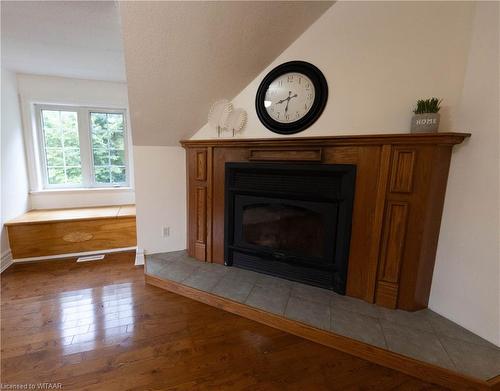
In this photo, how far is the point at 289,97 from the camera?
2072 millimetres

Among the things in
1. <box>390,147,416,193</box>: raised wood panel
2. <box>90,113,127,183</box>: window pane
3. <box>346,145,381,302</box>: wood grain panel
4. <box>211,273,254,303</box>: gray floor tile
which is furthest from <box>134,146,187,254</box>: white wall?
<box>390,147,416,193</box>: raised wood panel

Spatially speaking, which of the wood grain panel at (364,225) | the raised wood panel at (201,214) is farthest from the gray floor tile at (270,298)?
the raised wood panel at (201,214)

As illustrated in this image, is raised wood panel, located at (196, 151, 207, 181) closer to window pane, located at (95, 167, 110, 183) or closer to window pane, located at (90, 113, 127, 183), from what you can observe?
window pane, located at (90, 113, 127, 183)

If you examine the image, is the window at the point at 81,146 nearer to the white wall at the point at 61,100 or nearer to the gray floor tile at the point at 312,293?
the white wall at the point at 61,100

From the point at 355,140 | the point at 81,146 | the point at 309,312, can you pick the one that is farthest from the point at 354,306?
the point at 81,146

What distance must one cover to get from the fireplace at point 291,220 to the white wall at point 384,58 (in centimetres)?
42

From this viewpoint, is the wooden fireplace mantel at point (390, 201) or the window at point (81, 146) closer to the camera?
the wooden fireplace mantel at point (390, 201)

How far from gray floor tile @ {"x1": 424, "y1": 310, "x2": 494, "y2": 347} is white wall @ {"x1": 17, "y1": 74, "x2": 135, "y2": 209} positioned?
393cm

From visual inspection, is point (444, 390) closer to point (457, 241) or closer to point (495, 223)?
point (457, 241)

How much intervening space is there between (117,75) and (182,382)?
339 centimetres

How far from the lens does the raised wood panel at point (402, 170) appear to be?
5.39 ft

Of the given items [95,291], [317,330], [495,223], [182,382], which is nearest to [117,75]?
[95,291]

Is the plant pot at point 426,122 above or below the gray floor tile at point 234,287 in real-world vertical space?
above

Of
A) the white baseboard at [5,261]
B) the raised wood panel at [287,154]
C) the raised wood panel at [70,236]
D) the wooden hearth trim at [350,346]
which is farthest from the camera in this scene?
the raised wood panel at [70,236]
